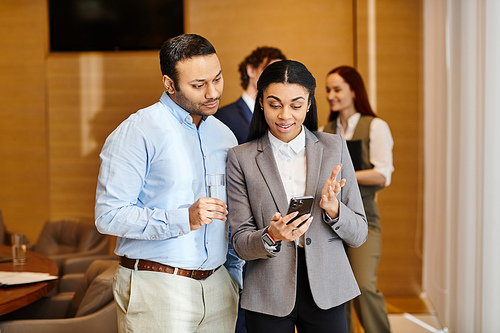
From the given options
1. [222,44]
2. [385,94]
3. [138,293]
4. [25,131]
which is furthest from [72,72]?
[138,293]

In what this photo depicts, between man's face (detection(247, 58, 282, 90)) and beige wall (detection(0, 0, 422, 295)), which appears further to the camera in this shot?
beige wall (detection(0, 0, 422, 295))

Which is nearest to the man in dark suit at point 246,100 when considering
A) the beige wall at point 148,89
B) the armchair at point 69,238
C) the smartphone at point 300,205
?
the smartphone at point 300,205

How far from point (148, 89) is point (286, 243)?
3742 millimetres

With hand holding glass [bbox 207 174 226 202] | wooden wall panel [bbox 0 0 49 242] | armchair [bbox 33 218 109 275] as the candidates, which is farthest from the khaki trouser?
wooden wall panel [bbox 0 0 49 242]

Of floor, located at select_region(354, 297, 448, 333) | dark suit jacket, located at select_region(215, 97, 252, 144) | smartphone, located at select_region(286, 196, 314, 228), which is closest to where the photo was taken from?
smartphone, located at select_region(286, 196, 314, 228)

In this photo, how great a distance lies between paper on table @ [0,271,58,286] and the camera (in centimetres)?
294

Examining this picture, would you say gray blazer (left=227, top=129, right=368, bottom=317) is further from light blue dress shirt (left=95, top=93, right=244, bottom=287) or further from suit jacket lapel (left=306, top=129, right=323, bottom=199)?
light blue dress shirt (left=95, top=93, right=244, bottom=287)

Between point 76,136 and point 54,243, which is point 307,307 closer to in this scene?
point 54,243

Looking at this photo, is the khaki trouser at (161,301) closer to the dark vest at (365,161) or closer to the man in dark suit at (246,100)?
the man in dark suit at (246,100)

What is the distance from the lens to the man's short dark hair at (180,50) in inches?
72.9

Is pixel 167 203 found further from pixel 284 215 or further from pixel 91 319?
pixel 91 319

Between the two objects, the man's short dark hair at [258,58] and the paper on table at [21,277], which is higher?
the man's short dark hair at [258,58]

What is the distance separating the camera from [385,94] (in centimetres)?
482

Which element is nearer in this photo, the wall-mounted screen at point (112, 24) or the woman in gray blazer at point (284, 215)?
the woman in gray blazer at point (284, 215)
